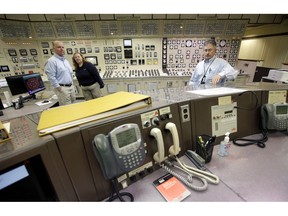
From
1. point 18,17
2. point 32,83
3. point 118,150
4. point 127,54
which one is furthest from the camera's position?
point 127,54

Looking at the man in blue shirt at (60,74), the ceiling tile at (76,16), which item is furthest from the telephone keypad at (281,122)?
the ceiling tile at (76,16)

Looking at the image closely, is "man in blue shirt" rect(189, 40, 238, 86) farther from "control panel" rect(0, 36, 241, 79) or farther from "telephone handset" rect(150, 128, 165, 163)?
"control panel" rect(0, 36, 241, 79)

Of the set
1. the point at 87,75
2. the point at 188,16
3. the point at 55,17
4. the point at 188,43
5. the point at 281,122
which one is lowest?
the point at 281,122

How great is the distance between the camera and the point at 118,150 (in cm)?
55

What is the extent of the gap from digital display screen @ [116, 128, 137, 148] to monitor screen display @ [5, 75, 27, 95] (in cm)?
265

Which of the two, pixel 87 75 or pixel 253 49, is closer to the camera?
pixel 87 75

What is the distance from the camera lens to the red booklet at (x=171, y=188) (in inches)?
25.4

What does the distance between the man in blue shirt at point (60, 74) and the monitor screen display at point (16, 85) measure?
1.36ft

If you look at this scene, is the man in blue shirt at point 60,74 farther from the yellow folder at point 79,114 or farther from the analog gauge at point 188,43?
the analog gauge at point 188,43

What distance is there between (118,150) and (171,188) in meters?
0.36

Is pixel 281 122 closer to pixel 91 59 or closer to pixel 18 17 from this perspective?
pixel 91 59

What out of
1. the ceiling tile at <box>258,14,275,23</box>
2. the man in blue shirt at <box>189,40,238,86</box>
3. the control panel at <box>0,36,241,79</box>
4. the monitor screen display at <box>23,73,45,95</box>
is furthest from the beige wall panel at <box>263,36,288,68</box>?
the monitor screen display at <box>23,73,45,95</box>

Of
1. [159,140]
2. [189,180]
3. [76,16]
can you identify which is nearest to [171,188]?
[189,180]

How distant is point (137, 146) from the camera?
1.96ft
